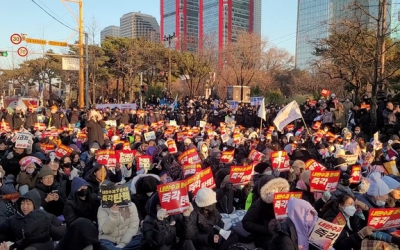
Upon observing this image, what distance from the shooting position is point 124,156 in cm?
846

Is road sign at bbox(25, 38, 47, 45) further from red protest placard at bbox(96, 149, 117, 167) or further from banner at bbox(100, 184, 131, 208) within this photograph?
banner at bbox(100, 184, 131, 208)

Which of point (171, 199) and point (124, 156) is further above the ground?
point (171, 199)

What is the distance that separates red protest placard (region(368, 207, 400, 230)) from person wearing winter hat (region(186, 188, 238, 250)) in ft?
5.42

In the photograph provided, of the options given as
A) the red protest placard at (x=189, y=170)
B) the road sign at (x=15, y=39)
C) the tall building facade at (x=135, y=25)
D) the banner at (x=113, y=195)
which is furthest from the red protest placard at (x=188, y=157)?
the tall building facade at (x=135, y=25)

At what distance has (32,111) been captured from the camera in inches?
727

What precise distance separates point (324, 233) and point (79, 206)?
2.80 metres

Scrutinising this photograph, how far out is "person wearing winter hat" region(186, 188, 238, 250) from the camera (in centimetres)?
465

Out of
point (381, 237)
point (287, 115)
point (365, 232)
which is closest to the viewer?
point (381, 237)

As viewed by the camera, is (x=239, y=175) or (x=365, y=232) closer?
(x=365, y=232)

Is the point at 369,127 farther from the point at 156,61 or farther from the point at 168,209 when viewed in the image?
the point at 156,61

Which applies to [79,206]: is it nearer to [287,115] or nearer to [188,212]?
[188,212]

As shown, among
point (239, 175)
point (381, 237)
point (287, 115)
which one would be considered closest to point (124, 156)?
point (239, 175)

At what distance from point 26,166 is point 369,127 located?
12.2m

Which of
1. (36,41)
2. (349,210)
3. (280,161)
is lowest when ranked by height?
(280,161)
